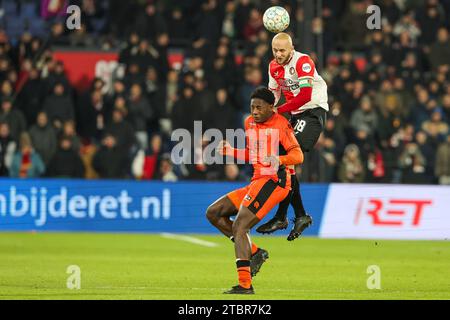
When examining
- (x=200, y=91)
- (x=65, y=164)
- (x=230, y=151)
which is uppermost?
(x=230, y=151)

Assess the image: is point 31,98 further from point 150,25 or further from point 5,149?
point 150,25

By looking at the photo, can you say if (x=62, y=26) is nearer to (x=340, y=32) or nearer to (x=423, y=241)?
(x=340, y=32)

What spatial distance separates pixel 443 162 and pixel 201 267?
26.2 feet

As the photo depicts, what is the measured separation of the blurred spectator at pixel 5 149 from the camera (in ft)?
75.6

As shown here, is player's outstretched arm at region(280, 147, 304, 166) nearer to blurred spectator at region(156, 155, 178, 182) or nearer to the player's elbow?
the player's elbow

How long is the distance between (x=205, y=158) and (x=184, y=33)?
465 centimetres

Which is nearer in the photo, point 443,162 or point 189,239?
point 189,239

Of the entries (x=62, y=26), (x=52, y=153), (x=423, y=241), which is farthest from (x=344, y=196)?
(x=62, y=26)

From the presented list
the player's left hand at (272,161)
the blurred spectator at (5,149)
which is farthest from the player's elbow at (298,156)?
the blurred spectator at (5,149)

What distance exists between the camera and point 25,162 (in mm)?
23141

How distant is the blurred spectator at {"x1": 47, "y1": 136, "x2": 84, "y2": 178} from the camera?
23.1 metres

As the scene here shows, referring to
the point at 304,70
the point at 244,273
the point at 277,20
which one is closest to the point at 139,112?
the point at 304,70

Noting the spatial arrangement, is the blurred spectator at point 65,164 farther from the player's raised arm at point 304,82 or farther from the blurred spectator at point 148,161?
the player's raised arm at point 304,82
